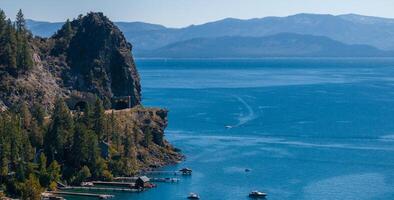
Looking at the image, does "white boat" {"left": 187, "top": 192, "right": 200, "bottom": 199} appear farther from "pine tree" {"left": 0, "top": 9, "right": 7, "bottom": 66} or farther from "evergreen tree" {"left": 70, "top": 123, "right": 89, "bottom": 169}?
"pine tree" {"left": 0, "top": 9, "right": 7, "bottom": 66}

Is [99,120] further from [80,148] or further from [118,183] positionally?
[118,183]

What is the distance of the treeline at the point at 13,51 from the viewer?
306 feet

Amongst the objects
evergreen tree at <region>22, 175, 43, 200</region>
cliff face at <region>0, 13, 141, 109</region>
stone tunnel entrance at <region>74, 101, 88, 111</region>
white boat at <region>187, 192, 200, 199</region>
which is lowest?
white boat at <region>187, 192, 200, 199</region>

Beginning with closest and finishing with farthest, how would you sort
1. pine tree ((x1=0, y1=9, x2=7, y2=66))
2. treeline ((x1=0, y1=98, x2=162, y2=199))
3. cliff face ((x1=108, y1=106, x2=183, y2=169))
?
treeline ((x1=0, y1=98, x2=162, y2=199))
cliff face ((x1=108, y1=106, x2=183, y2=169))
pine tree ((x1=0, y1=9, x2=7, y2=66))

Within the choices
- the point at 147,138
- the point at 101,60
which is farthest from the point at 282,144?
the point at 101,60

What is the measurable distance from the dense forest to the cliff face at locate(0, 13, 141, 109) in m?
4.70

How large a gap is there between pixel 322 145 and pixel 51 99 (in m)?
33.8

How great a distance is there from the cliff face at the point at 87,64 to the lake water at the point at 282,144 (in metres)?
10.5

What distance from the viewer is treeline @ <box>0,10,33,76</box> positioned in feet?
306

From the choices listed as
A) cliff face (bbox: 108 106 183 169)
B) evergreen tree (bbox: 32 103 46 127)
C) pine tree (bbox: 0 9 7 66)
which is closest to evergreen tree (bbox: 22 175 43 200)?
evergreen tree (bbox: 32 103 46 127)

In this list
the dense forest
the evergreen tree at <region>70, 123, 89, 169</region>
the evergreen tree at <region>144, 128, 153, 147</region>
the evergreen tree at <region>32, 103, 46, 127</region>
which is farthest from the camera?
the evergreen tree at <region>144, 128, 153, 147</region>

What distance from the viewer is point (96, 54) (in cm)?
10469

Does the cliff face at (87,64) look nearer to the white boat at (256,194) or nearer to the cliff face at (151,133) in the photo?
the cliff face at (151,133)

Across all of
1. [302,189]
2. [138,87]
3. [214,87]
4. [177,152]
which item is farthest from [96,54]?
[214,87]
